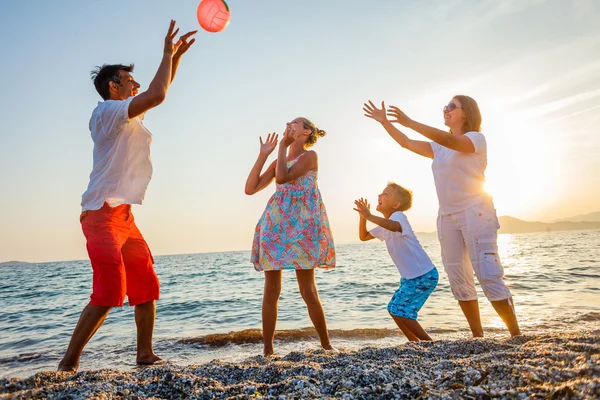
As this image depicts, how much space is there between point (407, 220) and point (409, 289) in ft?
2.60

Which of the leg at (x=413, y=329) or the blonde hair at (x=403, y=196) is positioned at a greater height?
the blonde hair at (x=403, y=196)

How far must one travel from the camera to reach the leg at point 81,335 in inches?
122

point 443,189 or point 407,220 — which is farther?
point 407,220

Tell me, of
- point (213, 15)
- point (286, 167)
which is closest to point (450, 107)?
point (286, 167)

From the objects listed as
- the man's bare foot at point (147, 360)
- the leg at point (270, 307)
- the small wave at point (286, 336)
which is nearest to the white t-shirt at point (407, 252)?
the leg at point (270, 307)

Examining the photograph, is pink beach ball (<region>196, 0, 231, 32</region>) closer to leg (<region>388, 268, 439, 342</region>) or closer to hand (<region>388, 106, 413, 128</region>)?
hand (<region>388, 106, 413, 128</region>)

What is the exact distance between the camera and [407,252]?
4672mm

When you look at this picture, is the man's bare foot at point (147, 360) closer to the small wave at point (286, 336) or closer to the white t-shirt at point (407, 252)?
the small wave at point (286, 336)

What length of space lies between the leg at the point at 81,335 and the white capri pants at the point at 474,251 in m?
3.16

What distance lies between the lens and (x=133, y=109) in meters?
3.21

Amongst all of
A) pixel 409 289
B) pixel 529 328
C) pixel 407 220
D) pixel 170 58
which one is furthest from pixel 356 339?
pixel 170 58

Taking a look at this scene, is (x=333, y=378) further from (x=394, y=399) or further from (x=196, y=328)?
(x=196, y=328)

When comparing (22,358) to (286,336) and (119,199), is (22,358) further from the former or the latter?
(119,199)

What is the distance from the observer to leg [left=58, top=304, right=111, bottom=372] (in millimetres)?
3088
